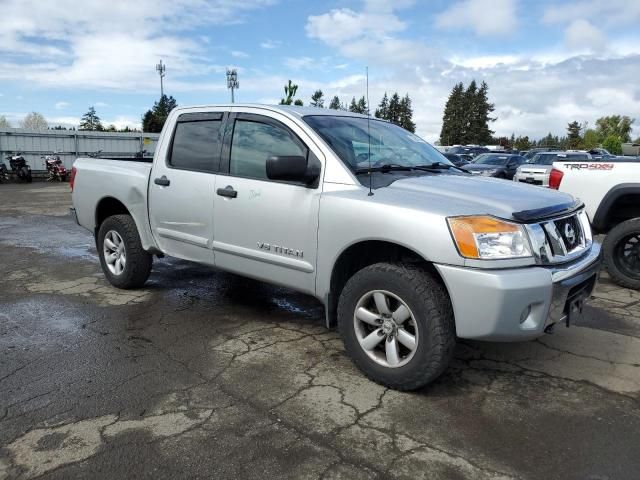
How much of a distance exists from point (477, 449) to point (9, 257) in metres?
6.85

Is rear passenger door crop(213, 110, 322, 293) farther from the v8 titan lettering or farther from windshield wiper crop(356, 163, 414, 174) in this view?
windshield wiper crop(356, 163, 414, 174)

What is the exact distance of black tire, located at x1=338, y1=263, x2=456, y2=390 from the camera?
311 centimetres

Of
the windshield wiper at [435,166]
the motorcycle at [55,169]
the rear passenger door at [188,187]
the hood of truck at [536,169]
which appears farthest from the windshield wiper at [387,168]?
the motorcycle at [55,169]

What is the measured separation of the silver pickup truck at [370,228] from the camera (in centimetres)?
304

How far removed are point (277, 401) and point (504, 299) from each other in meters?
1.44

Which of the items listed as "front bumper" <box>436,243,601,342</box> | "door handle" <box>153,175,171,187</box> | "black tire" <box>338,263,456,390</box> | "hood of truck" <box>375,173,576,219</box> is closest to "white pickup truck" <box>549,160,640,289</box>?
"hood of truck" <box>375,173,576,219</box>

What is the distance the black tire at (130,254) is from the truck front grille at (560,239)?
3.73m

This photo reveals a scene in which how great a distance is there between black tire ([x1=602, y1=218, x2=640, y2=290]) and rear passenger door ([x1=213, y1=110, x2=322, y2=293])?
3739 millimetres

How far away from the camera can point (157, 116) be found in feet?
158

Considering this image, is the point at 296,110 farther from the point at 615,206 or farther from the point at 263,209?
the point at 615,206

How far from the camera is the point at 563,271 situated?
321cm

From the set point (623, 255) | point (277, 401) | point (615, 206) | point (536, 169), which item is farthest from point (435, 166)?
point (536, 169)

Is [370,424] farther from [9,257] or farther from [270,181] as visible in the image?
[9,257]

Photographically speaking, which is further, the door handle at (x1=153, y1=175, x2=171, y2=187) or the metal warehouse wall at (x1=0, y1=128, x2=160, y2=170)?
the metal warehouse wall at (x1=0, y1=128, x2=160, y2=170)
